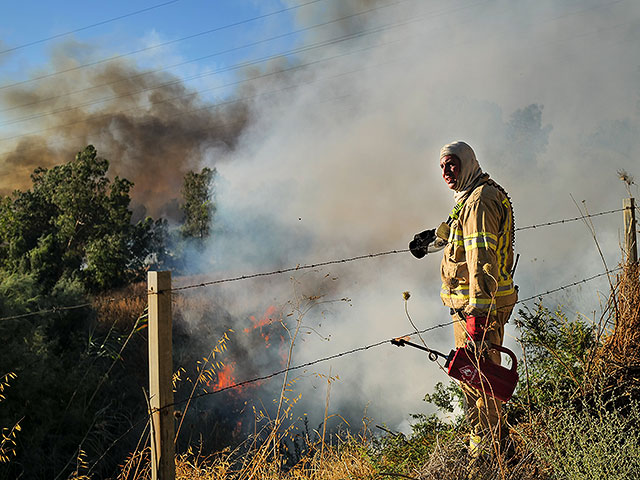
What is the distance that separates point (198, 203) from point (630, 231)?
54.8 ft

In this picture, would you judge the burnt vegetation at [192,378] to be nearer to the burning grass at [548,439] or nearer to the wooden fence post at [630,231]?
the burning grass at [548,439]

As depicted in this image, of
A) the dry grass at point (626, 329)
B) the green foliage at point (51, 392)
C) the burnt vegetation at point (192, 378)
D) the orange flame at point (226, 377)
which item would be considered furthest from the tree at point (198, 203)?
the dry grass at point (626, 329)

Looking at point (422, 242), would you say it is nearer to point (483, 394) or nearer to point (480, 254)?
point (480, 254)

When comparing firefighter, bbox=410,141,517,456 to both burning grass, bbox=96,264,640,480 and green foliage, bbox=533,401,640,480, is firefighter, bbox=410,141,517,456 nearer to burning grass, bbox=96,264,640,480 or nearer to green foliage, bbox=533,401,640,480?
burning grass, bbox=96,264,640,480

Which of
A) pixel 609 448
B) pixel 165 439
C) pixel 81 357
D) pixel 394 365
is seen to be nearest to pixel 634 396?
pixel 609 448

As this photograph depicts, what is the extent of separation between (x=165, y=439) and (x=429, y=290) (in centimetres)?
1004

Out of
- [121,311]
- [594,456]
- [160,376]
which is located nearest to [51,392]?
[121,311]

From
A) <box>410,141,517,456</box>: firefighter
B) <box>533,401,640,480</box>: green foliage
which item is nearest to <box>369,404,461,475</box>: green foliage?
<box>410,141,517,456</box>: firefighter

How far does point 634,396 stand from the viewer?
3.90 meters

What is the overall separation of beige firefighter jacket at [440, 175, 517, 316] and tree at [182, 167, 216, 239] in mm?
15540

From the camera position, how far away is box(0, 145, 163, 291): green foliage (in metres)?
14.6

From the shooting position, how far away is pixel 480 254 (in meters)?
3.52

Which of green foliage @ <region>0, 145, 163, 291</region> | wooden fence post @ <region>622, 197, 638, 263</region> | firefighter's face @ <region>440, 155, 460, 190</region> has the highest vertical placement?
green foliage @ <region>0, 145, 163, 291</region>

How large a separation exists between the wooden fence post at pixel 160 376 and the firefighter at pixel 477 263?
1781 millimetres
